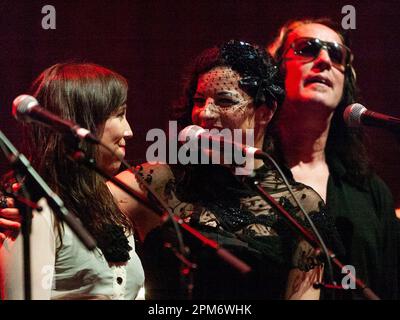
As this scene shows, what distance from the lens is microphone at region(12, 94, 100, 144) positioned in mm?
1801

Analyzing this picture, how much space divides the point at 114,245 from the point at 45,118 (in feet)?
2.16

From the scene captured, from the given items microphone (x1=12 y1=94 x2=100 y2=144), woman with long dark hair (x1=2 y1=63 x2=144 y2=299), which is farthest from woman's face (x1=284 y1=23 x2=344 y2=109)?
microphone (x1=12 y1=94 x2=100 y2=144)

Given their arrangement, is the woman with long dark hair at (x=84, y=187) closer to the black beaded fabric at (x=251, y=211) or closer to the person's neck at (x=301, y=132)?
the black beaded fabric at (x=251, y=211)

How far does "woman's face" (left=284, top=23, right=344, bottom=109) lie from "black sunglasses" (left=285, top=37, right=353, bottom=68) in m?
0.01

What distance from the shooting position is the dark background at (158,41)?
9.59ft

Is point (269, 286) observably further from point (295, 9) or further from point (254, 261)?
point (295, 9)

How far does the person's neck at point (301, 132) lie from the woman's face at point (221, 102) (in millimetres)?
377

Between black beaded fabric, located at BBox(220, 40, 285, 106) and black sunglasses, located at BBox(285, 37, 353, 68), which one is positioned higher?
black sunglasses, located at BBox(285, 37, 353, 68)

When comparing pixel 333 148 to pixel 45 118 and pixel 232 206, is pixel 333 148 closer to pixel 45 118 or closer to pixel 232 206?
pixel 232 206

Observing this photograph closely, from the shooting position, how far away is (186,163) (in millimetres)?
2672

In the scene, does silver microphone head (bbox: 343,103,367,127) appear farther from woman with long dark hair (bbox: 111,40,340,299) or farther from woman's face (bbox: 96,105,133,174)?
woman's face (bbox: 96,105,133,174)

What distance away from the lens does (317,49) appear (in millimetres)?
2879
